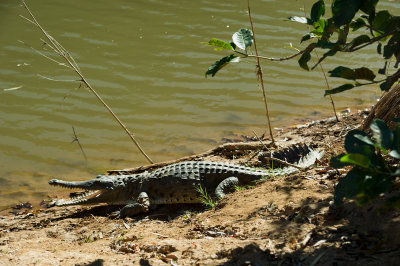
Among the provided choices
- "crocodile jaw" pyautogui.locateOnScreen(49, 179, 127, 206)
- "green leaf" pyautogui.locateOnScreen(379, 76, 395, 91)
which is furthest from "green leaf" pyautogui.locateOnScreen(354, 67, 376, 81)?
"crocodile jaw" pyautogui.locateOnScreen(49, 179, 127, 206)

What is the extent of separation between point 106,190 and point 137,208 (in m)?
0.54

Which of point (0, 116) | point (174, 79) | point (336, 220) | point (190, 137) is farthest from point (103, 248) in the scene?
point (174, 79)

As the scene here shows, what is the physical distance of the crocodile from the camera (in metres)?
5.47

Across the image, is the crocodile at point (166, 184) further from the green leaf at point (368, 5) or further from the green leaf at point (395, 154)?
the green leaf at point (395, 154)

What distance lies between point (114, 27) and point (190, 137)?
4.65 metres

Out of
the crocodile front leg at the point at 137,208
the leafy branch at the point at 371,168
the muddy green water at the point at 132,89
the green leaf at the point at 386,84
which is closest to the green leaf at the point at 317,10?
the green leaf at the point at 386,84

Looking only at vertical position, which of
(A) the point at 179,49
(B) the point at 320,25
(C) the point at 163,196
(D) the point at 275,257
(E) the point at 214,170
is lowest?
Answer: (C) the point at 163,196

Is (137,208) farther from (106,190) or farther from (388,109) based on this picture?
(388,109)

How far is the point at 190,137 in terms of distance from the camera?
7.37 metres

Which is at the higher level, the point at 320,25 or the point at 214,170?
the point at 320,25

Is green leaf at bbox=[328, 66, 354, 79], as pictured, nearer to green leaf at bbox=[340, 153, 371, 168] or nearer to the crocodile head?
green leaf at bbox=[340, 153, 371, 168]

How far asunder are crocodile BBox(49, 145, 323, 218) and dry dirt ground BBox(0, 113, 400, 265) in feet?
0.46

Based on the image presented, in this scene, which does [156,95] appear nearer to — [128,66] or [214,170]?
[128,66]

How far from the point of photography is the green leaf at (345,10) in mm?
2770
